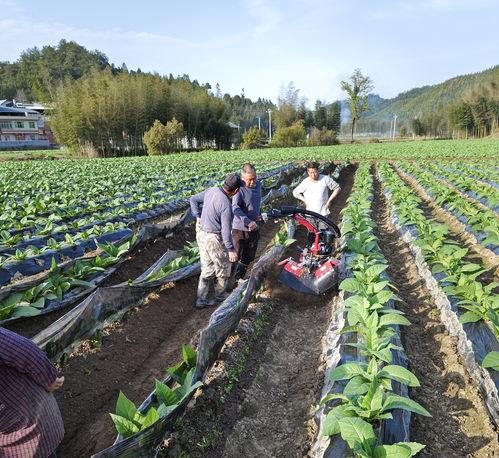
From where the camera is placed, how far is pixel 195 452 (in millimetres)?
2518

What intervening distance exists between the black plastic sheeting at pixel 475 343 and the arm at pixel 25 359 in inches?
116

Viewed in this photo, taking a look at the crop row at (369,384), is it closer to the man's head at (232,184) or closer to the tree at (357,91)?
the man's head at (232,184)

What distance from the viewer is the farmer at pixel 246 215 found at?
4.71 metres

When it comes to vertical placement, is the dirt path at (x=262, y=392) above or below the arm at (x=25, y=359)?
→ below

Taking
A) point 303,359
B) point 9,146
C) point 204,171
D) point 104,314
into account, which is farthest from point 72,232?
point 9,146

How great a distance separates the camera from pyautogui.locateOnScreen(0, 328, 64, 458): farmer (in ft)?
5.74

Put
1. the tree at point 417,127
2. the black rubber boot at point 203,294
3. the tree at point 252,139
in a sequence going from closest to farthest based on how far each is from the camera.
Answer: the black rubber boot at point 203,294
the tree at point 252,139
the tree at point 417,127

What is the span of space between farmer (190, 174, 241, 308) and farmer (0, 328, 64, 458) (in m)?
2.70

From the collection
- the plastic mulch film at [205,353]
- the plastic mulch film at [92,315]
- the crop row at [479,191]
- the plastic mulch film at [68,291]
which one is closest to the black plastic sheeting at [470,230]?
the crop row at [479,191]

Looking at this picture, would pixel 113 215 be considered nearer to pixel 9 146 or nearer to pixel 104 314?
pixel 104 314

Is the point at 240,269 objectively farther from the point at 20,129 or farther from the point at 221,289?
the point at 20,129

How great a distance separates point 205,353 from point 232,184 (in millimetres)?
2064

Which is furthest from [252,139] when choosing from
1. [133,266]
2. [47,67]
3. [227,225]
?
[47,67]

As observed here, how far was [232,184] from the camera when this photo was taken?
4.34 m
